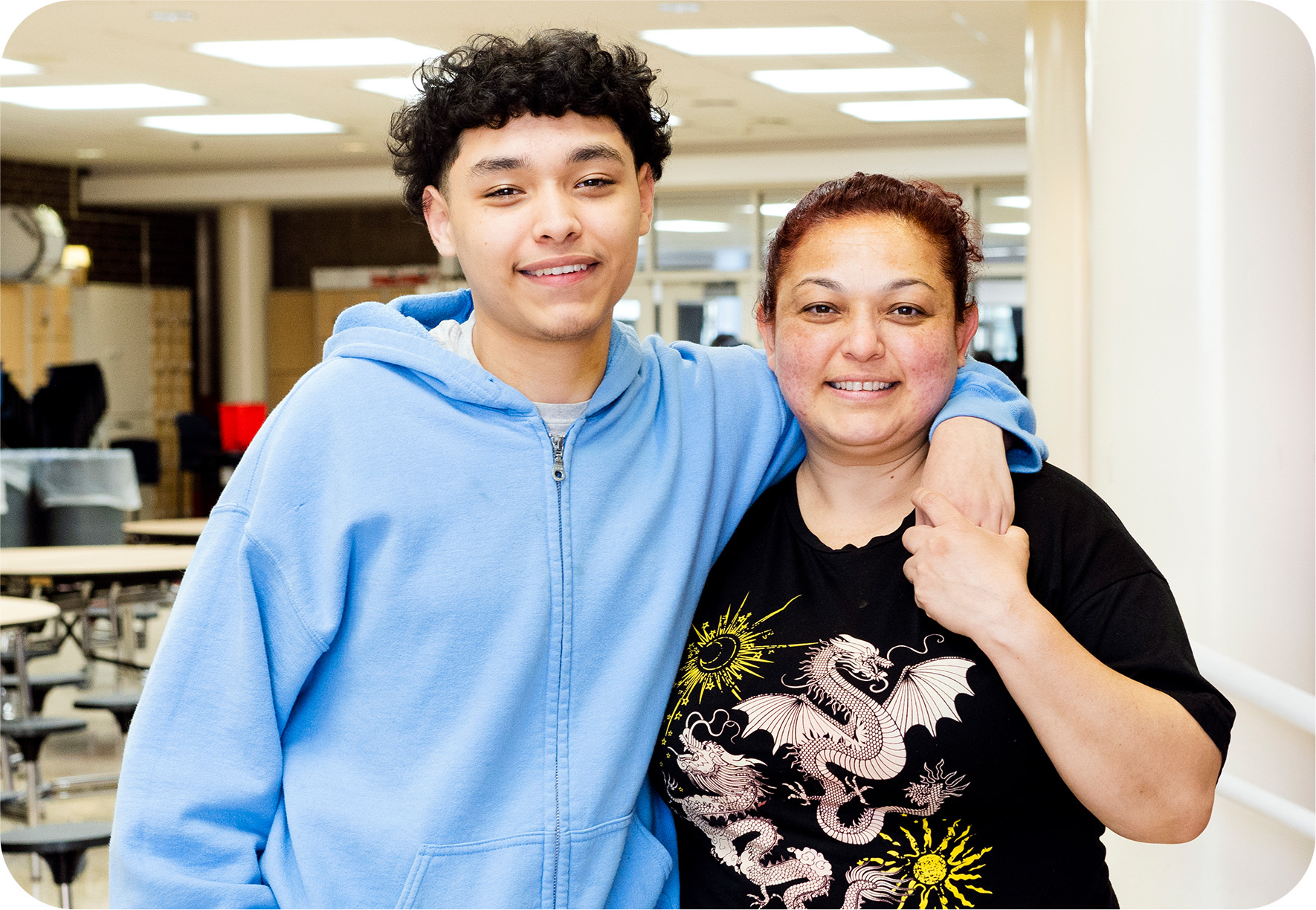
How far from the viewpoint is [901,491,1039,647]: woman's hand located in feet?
4.61

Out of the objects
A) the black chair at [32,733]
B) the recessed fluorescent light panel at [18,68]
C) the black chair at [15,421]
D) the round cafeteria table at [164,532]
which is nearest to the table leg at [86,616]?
the round cafeteria table at [164,532]

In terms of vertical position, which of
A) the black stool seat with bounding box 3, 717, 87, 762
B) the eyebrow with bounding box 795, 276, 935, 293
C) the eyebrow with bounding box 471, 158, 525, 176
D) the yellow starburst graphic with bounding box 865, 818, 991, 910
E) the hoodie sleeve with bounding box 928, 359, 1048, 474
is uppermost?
the eyebrow with bounding box 471, 158, 525, 176

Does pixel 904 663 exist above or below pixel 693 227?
below

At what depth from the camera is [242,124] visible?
1197 cm

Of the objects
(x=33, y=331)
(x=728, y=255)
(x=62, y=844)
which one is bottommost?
(x=62, y=844)

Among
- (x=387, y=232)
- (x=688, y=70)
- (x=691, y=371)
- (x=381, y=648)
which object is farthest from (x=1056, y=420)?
(x=387, y=232)

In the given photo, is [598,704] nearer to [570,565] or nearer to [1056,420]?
[570,565]

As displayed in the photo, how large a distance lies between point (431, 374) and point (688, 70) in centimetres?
853

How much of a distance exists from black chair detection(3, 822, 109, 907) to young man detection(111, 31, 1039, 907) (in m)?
1.86

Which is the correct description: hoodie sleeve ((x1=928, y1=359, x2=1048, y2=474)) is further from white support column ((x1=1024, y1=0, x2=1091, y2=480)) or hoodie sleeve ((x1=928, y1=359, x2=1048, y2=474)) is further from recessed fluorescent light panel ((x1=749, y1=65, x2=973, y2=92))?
recessed fluorescent light panel ((x1=749, y1=65, x2=973, y2=92))

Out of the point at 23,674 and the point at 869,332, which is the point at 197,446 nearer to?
the point at 23,674

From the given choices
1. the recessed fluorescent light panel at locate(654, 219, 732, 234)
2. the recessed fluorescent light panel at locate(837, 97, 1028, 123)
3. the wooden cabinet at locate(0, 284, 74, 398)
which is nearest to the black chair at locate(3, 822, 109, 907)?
the recessed fluorescent light panel at locate(837, 97, 1028, 123)

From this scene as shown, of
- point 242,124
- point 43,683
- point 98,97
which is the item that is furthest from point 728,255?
point 43,683

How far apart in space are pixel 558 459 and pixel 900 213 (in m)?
0.50
